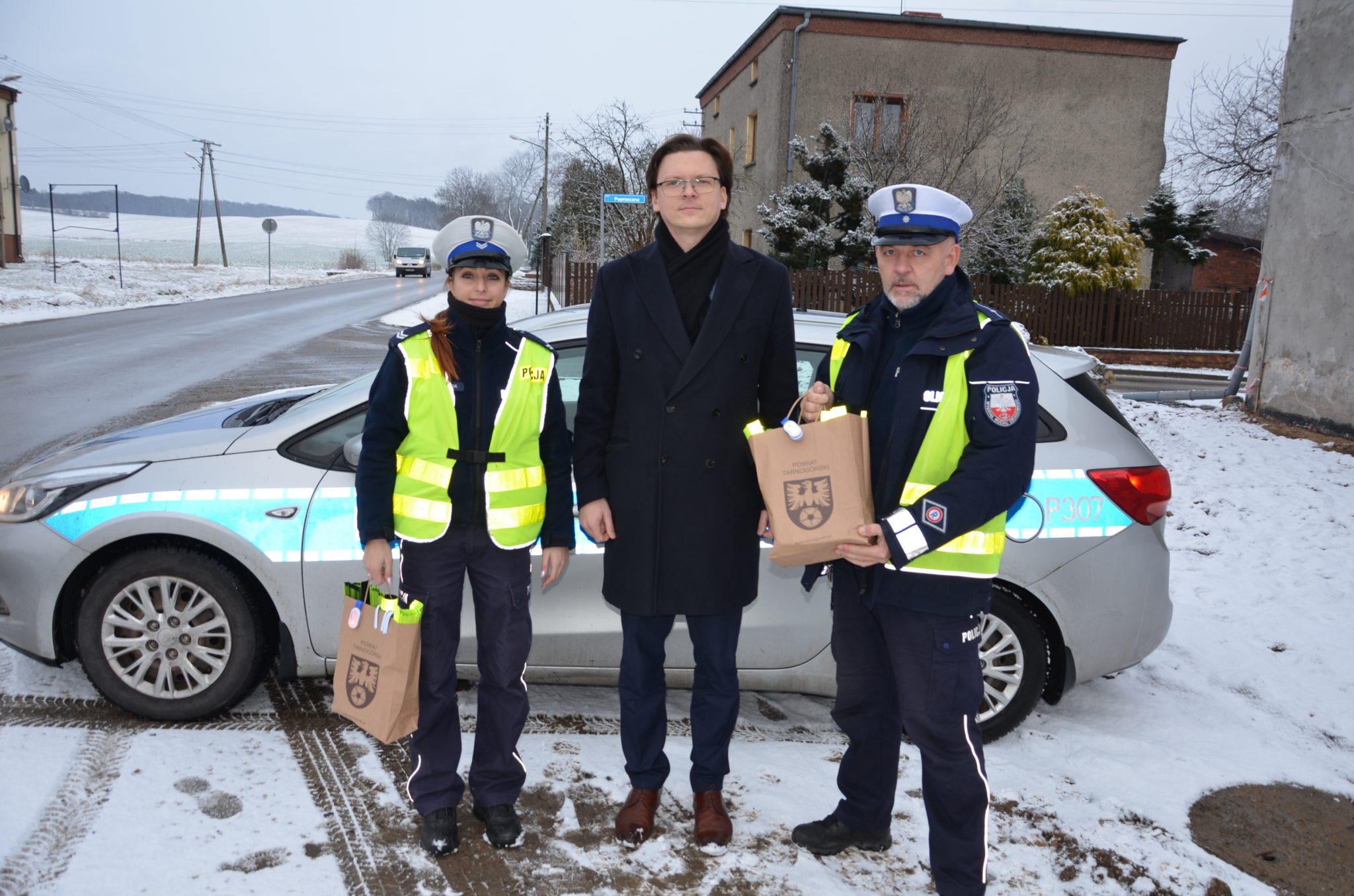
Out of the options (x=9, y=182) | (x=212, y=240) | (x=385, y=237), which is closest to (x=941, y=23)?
(x=9, y=182)

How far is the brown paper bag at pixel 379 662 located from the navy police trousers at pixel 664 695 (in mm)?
630

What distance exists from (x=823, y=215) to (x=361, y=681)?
18.0 m

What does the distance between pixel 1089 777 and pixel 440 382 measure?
8.51 feet

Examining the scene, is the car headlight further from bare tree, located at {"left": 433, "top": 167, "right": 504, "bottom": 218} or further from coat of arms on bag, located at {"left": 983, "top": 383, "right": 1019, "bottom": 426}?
bare tree, located at {"left": 433, "top": 167, "right": 504, "bottom": 218}

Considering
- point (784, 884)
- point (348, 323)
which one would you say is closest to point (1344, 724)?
point (784, 884)

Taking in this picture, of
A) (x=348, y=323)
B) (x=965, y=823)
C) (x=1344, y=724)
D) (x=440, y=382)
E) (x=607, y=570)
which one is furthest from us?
(x=348, y=323)

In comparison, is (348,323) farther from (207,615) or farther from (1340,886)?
(1340,886)

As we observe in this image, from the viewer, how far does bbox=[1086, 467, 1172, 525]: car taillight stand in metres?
3.39

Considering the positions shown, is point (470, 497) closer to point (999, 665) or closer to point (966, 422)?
A: point (966, 422)

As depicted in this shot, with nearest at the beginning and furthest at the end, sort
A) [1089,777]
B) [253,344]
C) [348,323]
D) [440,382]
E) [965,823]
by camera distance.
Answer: [965,823] < [440,382] < [1089,777] < [253,344] < [348,323]

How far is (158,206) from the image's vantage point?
160000mm

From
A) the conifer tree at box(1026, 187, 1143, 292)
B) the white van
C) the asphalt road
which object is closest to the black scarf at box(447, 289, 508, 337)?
the asphalt road

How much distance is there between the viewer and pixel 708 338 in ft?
8.80

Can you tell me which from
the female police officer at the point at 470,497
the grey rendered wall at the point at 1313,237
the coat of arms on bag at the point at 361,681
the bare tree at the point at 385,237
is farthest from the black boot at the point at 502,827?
the bare tree at the point at 385,237
